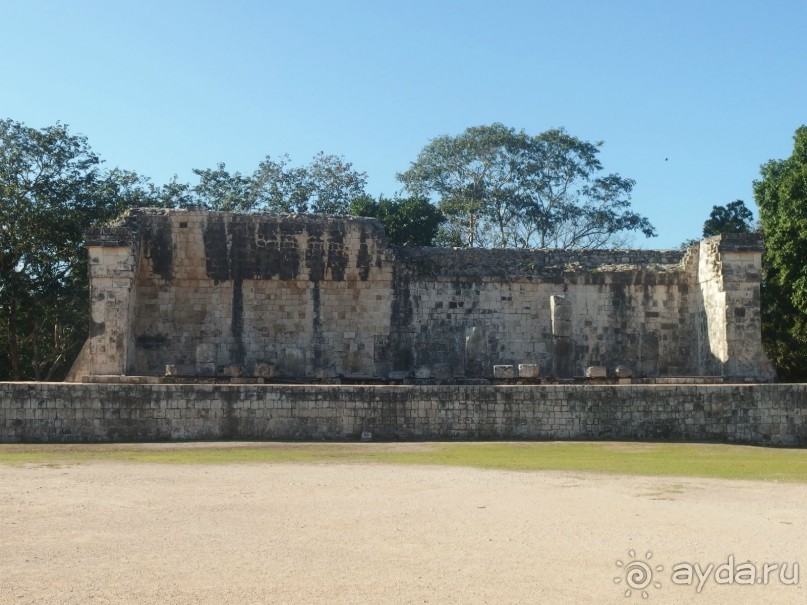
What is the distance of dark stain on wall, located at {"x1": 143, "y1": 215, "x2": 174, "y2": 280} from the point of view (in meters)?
23.9

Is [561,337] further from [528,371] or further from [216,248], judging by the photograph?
[216,248]

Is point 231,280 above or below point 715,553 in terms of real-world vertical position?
above

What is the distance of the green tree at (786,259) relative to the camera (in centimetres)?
2914

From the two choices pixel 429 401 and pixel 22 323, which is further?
pixel 22 323

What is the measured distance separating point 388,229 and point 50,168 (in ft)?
42.9

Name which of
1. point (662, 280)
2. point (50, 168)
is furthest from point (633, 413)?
point (50, 168)

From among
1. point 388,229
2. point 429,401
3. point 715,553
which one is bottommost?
point 715,553

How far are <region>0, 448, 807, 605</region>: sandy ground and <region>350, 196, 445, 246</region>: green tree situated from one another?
2605 centimetres

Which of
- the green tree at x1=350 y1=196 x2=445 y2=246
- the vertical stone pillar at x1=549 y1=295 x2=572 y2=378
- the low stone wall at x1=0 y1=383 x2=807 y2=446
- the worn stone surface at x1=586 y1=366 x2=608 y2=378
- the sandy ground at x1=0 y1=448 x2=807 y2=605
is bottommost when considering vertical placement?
the sandy ground at x1=0 y1=448 x2=807 y2=605

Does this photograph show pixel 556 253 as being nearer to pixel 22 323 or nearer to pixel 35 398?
pixel 35 398

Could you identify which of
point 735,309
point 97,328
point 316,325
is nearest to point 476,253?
point 316,325

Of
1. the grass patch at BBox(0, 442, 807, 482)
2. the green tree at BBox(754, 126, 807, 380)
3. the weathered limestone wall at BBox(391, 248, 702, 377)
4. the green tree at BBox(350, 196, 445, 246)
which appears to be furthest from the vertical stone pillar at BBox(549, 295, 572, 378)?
the green tree at BBox(350, 196, 445, 246)

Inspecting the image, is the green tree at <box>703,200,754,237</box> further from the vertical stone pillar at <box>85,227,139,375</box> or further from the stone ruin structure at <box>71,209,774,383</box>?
the vertical stone pillar at <box>85,227,139,375</box>

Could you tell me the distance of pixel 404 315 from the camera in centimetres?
2458
